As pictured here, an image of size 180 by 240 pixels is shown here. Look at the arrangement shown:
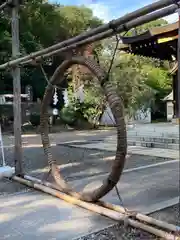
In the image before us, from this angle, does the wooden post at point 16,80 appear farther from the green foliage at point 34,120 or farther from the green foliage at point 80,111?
the green foliage at point 34,120

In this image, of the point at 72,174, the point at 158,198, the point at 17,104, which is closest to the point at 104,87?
the point at 158,198

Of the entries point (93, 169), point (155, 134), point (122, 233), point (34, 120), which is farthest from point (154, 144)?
point (34, 120)

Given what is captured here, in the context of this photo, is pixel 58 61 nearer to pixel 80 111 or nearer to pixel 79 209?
pixel 80 111

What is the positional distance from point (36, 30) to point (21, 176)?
59.7 ft

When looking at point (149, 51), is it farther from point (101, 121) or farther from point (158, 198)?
point (101, 121)

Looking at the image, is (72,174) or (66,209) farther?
(72,174)

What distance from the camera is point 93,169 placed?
6750mm

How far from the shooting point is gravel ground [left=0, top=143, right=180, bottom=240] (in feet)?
10.8

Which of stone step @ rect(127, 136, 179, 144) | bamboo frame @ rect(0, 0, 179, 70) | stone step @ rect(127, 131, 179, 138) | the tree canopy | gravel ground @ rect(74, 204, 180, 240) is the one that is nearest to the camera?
bamboo frame @ rect(0, 0, 179, 70)

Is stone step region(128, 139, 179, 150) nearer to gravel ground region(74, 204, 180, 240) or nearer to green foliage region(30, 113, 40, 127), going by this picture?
gravel ground region(74, 204, 180, 240)

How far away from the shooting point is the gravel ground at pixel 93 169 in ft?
10.8

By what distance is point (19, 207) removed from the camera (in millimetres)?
A: 4219

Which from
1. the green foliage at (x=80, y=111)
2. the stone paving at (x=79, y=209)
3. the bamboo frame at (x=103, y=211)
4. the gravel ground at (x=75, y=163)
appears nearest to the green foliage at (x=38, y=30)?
the green foliage at (x=80, y=111)

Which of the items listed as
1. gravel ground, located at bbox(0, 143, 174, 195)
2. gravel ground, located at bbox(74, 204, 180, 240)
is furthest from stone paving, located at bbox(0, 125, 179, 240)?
gravel ground, located at bbox(74, 204, 180, 240)
